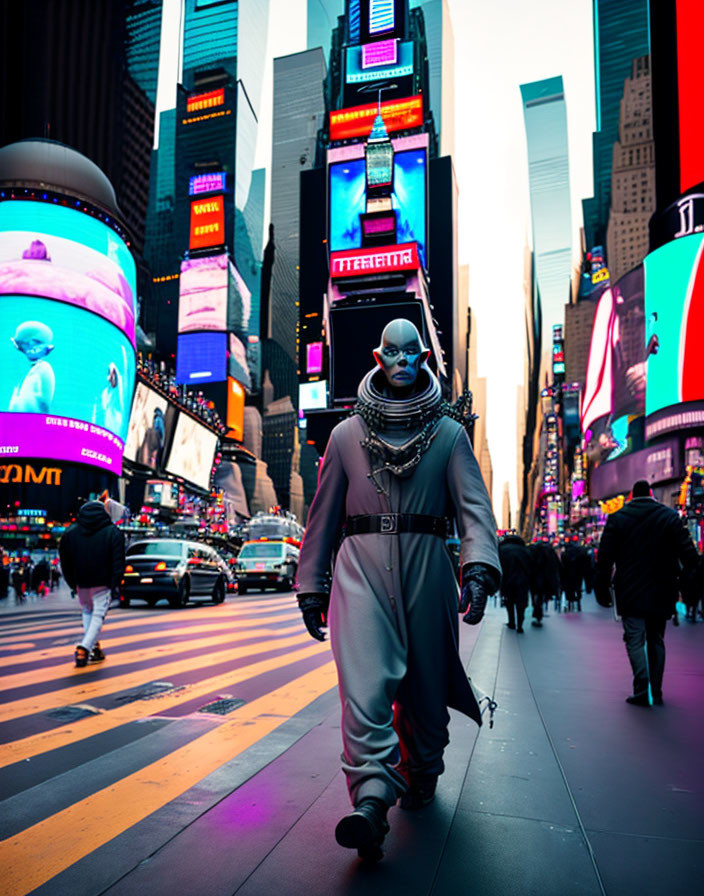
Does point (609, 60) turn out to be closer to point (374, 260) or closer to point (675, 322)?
point (374, 260)

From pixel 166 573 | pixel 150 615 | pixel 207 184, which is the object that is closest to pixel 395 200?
pixel 207 184

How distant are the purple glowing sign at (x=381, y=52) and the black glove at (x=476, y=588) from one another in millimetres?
99606

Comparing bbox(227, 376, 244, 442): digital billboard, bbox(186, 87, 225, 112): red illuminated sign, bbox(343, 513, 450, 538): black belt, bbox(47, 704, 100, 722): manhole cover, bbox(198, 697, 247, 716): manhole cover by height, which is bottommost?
bbox(198, 697, 247, 716): manhole cover

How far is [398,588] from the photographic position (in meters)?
3.11

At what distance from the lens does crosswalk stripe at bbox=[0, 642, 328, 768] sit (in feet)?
14.0

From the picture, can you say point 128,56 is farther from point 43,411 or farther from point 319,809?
point 319,809

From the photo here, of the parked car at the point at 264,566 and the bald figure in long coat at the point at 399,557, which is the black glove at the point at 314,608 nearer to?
the bald figure in long coat at the point at 399,557

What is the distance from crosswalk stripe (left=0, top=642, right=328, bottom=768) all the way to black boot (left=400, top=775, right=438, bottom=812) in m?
2.17

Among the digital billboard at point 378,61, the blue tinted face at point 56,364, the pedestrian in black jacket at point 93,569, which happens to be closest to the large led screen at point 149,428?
the blue tinted face at point 56,364

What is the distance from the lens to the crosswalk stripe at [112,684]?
213 inches

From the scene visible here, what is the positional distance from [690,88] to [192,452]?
179 ft

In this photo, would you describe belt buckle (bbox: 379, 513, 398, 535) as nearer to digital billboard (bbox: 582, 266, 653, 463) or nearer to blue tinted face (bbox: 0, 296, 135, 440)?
digital billboard (bbox: 582, 266, 653, 463)

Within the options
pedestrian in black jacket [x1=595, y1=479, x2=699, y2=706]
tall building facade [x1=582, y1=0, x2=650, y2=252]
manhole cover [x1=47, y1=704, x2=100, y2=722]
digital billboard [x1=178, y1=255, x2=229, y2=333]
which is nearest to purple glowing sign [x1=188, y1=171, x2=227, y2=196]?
digital billboard [x1=178, y1=255, x2=229, y2=333]

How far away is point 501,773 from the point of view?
390cm
